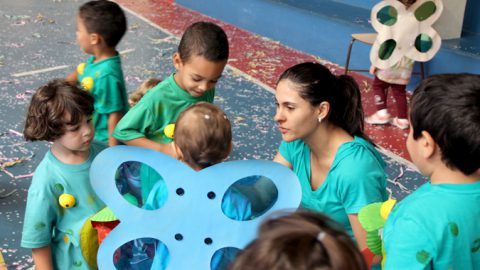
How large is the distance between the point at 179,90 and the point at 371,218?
1056 mm

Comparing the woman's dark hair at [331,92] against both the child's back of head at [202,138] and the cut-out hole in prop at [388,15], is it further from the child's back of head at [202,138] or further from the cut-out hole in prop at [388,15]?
the cut-out hole in prop at [388,15]

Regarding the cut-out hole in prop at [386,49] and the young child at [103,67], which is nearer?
the young child at [103,67]

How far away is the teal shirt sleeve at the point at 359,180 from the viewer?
192 centimetres

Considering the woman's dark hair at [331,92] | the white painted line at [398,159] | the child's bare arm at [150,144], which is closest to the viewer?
the woman's dark hair at [331,92]

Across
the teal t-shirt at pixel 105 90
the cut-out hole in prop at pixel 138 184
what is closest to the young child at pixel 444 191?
the cut-out hole in prop at pixel 138 184

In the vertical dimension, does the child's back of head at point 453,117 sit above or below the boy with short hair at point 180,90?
above

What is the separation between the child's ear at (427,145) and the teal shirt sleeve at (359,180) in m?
0.44

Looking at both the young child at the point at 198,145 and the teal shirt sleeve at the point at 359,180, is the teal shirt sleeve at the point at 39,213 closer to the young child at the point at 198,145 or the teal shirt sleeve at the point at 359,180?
the young child at the point at 198,145

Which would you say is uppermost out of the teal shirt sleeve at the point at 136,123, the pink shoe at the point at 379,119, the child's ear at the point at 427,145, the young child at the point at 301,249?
the young child at the point at 301,249

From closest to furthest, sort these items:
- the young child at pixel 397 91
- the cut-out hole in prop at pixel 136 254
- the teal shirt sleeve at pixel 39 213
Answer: the cut-out hole in prop at pixel 136 254 < the teal shirt sleeve at pixel 39 213 < the young child at pixel 397 91

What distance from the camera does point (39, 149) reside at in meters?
3.66

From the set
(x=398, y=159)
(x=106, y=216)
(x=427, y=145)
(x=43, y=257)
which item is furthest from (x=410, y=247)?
(x=398, y=159)

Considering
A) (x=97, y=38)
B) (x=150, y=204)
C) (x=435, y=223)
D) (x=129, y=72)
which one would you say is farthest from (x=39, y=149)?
(x=435, y=223)

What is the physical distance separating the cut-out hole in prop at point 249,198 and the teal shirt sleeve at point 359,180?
0.47 metres
